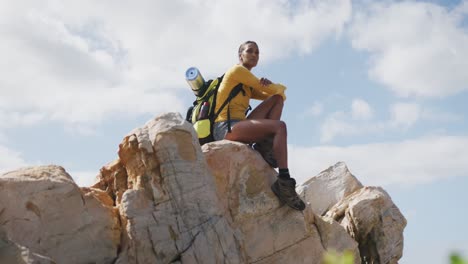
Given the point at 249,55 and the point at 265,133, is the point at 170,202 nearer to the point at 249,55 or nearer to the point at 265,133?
the point at 265,133

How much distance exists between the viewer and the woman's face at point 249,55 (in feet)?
41.7

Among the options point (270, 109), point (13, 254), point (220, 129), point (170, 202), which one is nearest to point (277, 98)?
point (270, 109)

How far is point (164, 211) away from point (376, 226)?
25.1 ft

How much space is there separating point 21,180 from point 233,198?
4153mm

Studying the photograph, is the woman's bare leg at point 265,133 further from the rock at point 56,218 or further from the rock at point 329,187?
the rock at point 329,187

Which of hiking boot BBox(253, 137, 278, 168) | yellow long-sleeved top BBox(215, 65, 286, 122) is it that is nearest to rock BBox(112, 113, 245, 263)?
yellow long-sleeved top BBox(215, 65, 286, 122)

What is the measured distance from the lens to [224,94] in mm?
12531

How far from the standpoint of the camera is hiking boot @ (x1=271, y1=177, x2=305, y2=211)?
1210 cm

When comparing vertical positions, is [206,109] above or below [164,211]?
above

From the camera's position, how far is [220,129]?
12.8 metres

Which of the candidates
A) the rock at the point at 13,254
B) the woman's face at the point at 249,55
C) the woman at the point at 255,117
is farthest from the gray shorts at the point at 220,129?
the rock at the point at 13,254

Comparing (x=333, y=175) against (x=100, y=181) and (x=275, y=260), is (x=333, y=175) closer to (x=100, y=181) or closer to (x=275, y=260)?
(x=275, y=260)

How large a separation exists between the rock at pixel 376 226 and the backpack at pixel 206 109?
5.48m

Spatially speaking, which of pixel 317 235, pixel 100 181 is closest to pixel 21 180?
pixel 100 181
